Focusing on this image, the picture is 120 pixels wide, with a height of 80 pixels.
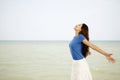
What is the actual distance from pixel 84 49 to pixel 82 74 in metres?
0.30

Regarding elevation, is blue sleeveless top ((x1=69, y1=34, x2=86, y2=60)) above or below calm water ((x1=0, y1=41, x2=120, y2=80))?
above

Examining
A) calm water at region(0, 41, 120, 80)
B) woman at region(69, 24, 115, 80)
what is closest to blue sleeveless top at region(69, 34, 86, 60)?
woman at region(69, 24, 115, 80)

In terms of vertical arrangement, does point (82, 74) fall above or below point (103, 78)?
above

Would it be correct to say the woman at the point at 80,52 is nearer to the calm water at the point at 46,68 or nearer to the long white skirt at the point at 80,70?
the long white skirt at the point at 80,70

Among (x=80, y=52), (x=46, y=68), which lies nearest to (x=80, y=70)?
(x=80, y=52)

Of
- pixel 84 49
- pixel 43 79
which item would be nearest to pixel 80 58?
pixel 84 49

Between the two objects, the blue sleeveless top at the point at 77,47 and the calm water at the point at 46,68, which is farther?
the calm water at the point at 46,68

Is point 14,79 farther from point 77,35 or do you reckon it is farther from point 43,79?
point 77,35

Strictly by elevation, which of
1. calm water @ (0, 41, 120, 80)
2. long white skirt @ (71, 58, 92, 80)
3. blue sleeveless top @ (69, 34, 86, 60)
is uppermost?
blue sleeveless top @ (69, 34, 86, 60)

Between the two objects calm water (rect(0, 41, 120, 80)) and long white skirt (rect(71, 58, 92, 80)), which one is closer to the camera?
long white skirt (rect(71, 58, 92, 80))

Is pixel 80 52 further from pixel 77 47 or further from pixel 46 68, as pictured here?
pixel 46 68

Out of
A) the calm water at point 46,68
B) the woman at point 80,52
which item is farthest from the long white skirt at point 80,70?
the calm water at point 46,68

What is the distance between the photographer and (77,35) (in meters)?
2.81

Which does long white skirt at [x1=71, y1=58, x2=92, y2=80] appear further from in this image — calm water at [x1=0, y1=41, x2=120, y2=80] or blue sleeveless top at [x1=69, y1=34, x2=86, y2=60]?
calm water at [x1=0, y1=41, x2=120, y2=80]
